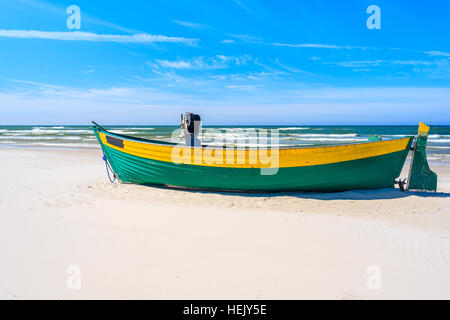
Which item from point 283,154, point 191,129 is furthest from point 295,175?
point 191,129

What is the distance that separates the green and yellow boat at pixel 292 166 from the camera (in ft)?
19.1

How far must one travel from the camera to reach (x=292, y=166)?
19.3ft

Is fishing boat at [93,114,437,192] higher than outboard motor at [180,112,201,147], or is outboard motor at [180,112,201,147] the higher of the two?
outboard motor at [180,112,201,147]

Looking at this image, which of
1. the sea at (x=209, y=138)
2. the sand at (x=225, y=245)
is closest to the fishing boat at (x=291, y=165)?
the sand at (x=225, y=245)

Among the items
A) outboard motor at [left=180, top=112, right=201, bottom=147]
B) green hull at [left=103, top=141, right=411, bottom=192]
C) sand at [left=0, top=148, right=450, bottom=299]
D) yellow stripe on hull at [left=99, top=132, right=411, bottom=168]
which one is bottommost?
sand at [left=0, top=148, right=450, bottom=299]

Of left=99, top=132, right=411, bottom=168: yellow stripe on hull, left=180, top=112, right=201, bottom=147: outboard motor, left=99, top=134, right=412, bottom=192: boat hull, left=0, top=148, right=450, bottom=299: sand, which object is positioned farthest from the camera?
left=180, top=112, right=201, bottom=147: outboard motor

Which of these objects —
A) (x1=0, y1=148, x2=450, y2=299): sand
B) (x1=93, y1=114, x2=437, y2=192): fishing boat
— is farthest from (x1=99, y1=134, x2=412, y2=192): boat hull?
(x1=0, y1=148, x2=450, y2=299): sand

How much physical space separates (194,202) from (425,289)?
13.0 feet

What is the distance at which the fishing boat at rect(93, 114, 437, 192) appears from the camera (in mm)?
5824

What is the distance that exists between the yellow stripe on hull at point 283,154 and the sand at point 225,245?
74 cm

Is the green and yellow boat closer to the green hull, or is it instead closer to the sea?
the green hull

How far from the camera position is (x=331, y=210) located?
517 centimetres

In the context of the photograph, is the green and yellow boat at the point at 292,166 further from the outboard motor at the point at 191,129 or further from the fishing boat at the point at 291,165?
the outboard motor at the point at 191,129
